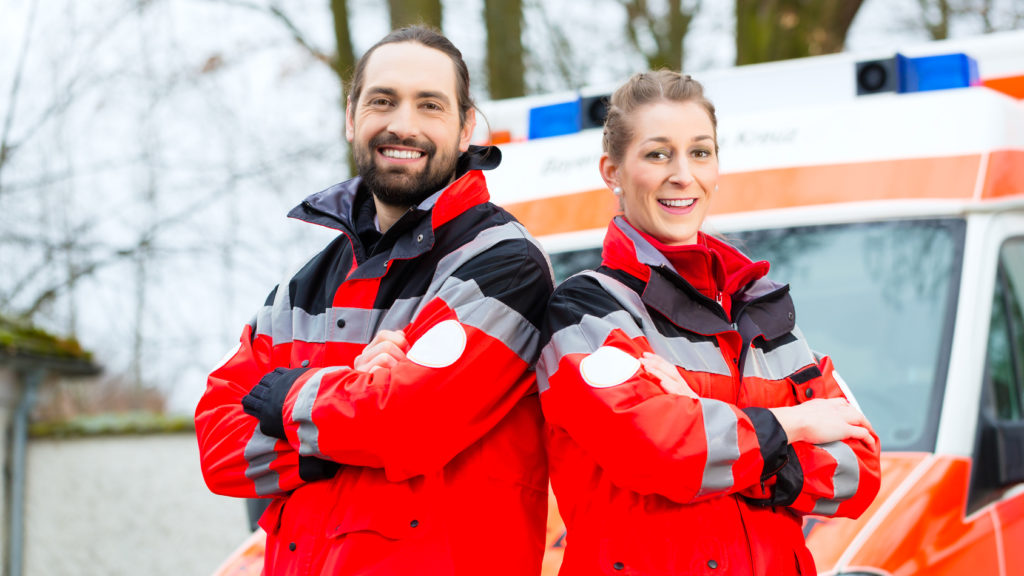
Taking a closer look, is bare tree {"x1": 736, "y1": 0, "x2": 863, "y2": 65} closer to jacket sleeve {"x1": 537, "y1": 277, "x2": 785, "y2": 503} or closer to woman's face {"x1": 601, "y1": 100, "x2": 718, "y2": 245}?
woman's face {"x1": 601, "y1": 100, "x2": 718, "y2": 245}

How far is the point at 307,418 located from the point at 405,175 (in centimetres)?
65

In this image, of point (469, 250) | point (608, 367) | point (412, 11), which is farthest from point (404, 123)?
point (412, 11)

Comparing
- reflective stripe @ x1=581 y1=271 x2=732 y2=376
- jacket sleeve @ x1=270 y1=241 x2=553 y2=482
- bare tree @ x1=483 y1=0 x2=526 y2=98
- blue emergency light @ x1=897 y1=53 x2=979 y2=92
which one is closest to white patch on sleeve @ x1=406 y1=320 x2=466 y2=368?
jacket sleeve @ x1=270 y1=241 x2=553 y2=482

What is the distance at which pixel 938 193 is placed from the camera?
3730 millimetres

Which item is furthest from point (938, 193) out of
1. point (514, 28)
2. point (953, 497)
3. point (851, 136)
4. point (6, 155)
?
point (6, 155)

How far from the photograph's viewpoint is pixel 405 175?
2.71 meters

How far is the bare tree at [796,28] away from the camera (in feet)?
29.5

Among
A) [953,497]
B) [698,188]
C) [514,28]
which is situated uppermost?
[514,28]

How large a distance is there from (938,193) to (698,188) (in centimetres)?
142

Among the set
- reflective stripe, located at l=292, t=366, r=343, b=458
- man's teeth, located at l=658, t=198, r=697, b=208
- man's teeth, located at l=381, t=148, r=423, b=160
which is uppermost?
man's teeth, located at l=381, t=148, r=423, b=160

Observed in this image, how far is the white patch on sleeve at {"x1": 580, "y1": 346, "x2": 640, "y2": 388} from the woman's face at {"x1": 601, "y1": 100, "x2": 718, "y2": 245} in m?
0.42

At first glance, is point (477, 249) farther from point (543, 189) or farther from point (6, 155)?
point (6, 155)

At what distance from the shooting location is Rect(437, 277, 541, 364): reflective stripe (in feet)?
8.19

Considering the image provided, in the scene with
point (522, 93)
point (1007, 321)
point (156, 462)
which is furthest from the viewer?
point (522, 93)
